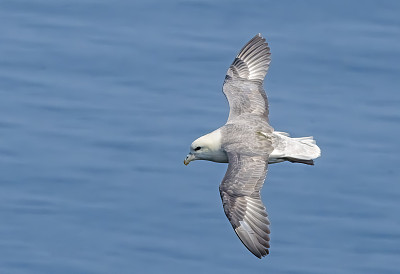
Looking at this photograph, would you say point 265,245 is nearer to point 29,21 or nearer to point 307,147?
point 307,147

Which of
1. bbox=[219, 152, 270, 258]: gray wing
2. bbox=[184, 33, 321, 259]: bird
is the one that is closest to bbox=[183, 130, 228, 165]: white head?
bbox=[184, 33, 321, 259]: bird

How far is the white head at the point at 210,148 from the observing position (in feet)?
47.9

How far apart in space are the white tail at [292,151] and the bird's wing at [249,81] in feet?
2.47

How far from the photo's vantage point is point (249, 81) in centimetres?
1591

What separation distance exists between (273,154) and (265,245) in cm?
141

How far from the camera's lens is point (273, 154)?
1447cm

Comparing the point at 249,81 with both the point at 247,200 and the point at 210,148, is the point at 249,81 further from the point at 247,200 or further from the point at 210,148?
the point at 247,200

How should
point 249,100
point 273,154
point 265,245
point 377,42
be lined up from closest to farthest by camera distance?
1. point 265,245
2. point 273,154
3. point 249,100
4. point 377,42

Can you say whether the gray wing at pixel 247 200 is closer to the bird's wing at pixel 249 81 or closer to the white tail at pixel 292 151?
the white tail at pixel 292 151

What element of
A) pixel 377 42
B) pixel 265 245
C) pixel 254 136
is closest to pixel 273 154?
pixel 254 136

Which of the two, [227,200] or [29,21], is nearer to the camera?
[227,200]

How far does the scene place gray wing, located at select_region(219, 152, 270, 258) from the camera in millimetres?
13500

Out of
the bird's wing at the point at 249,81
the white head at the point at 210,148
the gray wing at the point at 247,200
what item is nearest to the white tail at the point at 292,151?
the gray wing at the point at 247,200

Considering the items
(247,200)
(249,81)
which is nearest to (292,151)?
(247,200)
